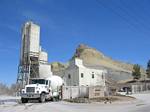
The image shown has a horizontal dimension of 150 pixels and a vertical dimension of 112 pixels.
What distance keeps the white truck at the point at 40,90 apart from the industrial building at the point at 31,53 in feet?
79.2

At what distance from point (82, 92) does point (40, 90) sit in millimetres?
8832

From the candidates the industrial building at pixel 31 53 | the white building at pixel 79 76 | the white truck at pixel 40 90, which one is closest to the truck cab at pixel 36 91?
the white truck at pixel 40 90

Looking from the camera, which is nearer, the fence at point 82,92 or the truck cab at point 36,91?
the truck cab at point 36,91

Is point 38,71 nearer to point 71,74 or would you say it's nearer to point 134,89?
point 71,74

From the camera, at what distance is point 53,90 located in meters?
38.8

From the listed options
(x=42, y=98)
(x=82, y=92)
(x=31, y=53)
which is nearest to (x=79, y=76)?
(x=31, y=53)

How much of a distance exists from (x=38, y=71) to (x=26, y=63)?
10.8ft

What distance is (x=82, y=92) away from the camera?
141 feet

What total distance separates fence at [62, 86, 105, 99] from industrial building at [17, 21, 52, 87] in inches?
827

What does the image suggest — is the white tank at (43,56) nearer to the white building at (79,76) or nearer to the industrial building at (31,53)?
the industrial building at (31,53)

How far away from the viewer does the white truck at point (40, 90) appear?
3572 centimetres

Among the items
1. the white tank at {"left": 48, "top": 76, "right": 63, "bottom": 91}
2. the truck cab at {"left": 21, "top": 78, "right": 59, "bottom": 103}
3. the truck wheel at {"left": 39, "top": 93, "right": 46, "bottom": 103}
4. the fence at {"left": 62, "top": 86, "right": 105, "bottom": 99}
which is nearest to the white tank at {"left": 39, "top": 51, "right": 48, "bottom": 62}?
the fence at {"left": 62, "top": 86, "right": 105, "bottom": 99}

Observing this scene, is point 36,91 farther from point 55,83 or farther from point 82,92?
point 82,92

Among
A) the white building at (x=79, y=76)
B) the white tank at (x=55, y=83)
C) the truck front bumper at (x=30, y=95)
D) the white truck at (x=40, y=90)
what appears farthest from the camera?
the white building at (x=79, y=76)
